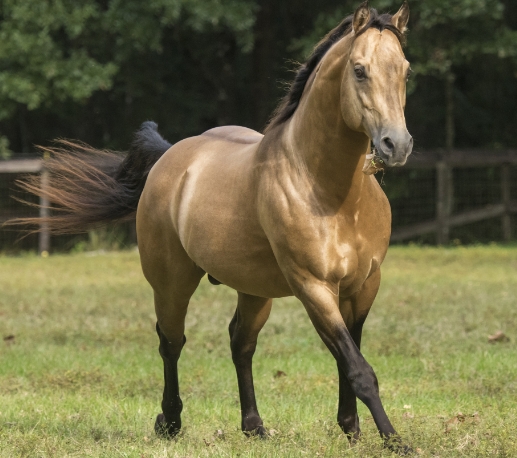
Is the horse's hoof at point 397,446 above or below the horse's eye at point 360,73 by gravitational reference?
below

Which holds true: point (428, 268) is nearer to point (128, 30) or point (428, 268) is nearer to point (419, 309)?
point (419, 309)

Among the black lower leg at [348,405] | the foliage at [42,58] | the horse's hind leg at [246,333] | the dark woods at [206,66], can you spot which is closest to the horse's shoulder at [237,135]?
the horse's hind leg at [246,333]

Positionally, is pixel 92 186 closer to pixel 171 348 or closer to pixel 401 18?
pixel 171 348

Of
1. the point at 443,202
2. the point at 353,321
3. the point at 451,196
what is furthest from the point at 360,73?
the point at 451,196

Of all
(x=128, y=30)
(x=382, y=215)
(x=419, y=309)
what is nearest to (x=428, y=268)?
(x=419, y=309)

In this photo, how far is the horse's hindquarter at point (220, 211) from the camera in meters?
4.70

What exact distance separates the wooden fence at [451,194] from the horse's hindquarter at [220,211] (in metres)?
13.6

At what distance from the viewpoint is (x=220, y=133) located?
5719mm

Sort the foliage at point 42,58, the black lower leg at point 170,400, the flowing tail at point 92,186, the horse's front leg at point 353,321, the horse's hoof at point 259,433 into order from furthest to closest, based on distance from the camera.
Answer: the foliage at point 42,58 → the flowing tail at point 92,186 → the black lower leg at point 170,400 → the horse's hoof at point 259,433 → the horse's front leg at point 353,321

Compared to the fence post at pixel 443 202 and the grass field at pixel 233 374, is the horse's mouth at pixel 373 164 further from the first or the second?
the fence post at pixel 443 202

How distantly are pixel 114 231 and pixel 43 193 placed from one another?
42.6 ft

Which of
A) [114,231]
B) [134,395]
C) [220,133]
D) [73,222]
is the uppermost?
[220,133]

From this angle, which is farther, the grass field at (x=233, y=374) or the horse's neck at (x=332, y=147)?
the grass field at (x=233, y=374)

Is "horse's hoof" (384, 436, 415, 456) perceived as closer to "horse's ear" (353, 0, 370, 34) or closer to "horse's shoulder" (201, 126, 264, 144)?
"horse's ear" (353, 0, 370, 34)
